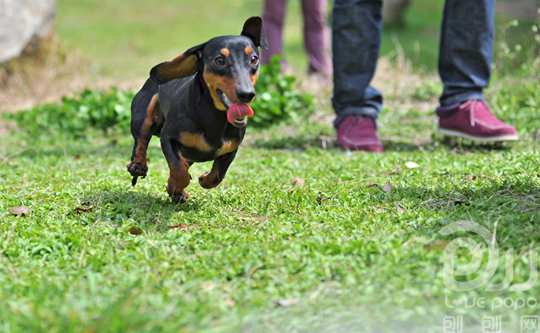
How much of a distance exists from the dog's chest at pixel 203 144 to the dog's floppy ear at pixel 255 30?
0.49m

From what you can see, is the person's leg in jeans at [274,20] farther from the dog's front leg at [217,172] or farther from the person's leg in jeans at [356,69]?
the dog's front leg at [217,172]

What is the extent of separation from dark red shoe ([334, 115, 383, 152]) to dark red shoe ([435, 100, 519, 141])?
0.55 meters

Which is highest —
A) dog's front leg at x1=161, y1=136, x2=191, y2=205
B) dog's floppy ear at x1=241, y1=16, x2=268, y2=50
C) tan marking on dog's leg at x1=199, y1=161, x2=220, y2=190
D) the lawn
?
dog's floppy ear at x1=241, y1=16, x2=268, y2=50

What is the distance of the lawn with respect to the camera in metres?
1.68

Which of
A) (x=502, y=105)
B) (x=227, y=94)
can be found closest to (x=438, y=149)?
(x=502, y=105)

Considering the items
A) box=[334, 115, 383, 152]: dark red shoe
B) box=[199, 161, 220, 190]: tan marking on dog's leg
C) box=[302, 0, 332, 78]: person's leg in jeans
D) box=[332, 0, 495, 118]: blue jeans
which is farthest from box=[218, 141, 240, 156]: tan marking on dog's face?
box=[302, 0, 332, 78]: person's leg in jeans

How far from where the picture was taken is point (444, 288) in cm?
181

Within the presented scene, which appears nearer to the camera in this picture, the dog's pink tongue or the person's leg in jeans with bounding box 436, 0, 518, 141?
the dog's pink tongue

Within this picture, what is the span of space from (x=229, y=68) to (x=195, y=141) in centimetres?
44

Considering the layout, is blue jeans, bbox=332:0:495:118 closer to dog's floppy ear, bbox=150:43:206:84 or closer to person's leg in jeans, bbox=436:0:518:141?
person's leg in jeans, bbox=436:0:518:141

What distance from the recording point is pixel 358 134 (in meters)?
4.35

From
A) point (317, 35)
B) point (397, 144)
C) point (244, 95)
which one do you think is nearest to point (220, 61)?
point (244, 95)

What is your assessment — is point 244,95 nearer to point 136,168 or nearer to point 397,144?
point 136,168

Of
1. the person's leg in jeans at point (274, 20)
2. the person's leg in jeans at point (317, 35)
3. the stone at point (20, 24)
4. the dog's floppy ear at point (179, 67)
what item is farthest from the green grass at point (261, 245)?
the stone at point (20, 24)
